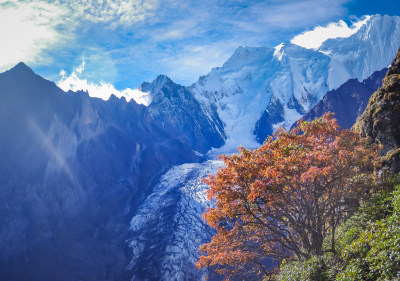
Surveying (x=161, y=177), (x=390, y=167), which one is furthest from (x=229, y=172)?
(x=161, y=177)

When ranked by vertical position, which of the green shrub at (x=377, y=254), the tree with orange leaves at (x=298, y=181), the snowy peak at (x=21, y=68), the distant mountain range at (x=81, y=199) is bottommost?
the green shrub at (x=377, y=254)

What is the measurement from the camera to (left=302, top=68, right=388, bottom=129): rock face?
14682 centimetres

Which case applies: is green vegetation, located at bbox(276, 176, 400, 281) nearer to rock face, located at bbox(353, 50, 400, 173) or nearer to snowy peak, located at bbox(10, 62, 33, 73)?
rock face, located at bbox(353, 50, 400, 173)

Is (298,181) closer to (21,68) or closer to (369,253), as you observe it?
(369,253)

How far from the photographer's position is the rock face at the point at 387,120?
14.6 metres

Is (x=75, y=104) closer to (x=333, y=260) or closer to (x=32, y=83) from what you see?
(x=32, y=83)

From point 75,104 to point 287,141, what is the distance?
93.3 metres

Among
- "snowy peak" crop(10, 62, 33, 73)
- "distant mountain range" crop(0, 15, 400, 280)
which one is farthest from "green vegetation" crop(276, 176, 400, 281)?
"snowy peak" crop(10, 62, 33, 73)

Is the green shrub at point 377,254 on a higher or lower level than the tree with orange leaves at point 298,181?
lower

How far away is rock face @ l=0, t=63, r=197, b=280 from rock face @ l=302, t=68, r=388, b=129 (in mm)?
104199

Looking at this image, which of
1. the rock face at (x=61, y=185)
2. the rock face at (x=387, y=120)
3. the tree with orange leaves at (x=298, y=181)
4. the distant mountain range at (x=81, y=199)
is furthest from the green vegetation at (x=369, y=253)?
the rock face at (x=61, y=185)

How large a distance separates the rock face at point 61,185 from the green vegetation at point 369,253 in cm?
5293

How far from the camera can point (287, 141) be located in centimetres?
1401

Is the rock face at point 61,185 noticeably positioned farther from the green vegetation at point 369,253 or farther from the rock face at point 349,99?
the rock face at point 349,99
